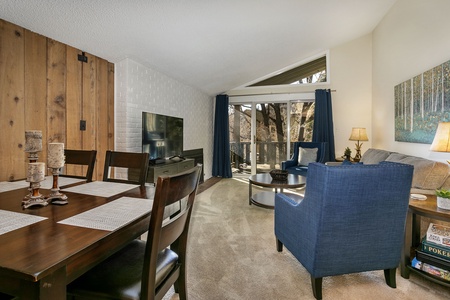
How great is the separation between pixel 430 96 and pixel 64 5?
3.76 meters

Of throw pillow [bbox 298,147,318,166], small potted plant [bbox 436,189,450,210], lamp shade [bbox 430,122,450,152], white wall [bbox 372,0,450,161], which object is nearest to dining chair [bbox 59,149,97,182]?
small potted plant [bbox 436,189,450,210]

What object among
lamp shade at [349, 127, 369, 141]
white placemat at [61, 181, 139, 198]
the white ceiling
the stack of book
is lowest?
the stack of book

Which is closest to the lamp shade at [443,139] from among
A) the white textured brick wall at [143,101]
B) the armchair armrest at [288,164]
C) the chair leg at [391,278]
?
the chair leg at [391,278]

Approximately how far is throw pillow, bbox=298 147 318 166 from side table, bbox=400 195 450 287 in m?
2.72

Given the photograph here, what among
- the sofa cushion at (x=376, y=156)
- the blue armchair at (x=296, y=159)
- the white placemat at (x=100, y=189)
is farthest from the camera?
the blue armchair at (x=296, y=159)

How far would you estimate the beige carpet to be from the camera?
1.57 meters

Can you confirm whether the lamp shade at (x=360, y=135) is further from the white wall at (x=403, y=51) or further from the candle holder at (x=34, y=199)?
the candle holder at (x=34, y=199)

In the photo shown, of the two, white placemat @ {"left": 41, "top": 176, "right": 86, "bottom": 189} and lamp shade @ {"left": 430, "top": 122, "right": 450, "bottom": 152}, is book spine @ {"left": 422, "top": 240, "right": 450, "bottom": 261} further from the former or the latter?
white placemat @ {"left": 41, "top": 176, "right": 86, "bottom": 189}

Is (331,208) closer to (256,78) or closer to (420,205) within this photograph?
(420,205)

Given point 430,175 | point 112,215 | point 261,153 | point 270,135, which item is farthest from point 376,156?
point 112,215

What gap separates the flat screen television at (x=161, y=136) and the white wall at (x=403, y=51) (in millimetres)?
3333

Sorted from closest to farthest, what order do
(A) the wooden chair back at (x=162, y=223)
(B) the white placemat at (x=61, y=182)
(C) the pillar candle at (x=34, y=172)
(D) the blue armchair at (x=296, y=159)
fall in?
1. (A) the wooden chair back at (x=162, y=223)
2. (C) the pillar candle at (x=34, y=172)
3. (B) the white placemat at (x=61, y=182)
4. (D) the blue armchair at (x=296, y=159)

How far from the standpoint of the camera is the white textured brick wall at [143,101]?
308 cm

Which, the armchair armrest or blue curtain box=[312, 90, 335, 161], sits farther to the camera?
blue curtain box=[312, 90, 335, 161]
